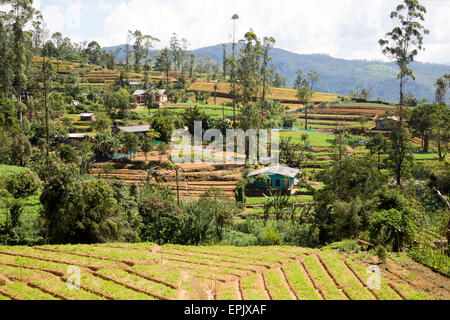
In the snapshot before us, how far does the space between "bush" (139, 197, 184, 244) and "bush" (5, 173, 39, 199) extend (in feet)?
22.7

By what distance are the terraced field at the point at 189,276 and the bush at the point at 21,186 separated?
25.4 ft

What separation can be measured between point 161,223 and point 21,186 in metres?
8.37

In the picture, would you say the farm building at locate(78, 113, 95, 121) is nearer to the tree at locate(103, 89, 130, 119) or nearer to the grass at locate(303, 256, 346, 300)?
the tree at locate(103, 89, 130, 119)

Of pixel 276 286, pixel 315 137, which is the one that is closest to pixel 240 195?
pixel 276 286

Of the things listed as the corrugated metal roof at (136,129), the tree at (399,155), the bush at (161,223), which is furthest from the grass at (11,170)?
the tree at (399,155)

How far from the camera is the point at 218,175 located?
34.3 m

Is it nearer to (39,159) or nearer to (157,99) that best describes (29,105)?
(39,159)

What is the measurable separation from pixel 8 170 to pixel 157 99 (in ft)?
117

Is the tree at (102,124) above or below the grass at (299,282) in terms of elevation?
above

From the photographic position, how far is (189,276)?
465 inches

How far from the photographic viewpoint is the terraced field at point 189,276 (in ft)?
34.5

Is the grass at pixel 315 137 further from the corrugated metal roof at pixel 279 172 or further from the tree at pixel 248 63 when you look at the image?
the corrugated metal roof at pixel 279 172

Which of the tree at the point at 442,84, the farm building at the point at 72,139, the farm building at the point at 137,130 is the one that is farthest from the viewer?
the tree at the point at 442,84
